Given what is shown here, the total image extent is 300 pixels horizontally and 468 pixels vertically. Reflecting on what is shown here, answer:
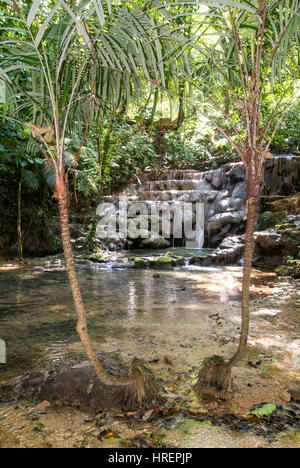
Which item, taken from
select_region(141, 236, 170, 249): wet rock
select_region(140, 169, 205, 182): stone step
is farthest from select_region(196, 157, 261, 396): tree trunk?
select_region(140, 169, 205, 182): stone step

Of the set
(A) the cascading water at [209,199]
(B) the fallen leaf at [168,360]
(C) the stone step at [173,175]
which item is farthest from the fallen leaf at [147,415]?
(C) the stone step at [173,175]

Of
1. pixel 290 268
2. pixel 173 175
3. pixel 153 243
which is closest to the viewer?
pixel 290 268

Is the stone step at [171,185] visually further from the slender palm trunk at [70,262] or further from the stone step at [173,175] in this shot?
the slender palm trunk at [70,262]

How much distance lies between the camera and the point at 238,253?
8.55 meters

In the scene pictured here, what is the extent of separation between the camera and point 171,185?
1379cm

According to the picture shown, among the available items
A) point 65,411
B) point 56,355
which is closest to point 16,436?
point 65,411

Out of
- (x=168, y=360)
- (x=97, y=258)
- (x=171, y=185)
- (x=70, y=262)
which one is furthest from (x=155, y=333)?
(x=171, y=185)

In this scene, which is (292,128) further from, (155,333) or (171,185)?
(155,333)

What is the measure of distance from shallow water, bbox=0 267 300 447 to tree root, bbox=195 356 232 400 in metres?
0.08

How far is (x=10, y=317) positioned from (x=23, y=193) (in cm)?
768

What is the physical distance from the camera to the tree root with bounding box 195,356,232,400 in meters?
1.86

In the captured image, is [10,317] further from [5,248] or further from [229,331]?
[5,248]

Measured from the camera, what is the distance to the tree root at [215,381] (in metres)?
1.86

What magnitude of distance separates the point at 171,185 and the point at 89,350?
12.5 meters
